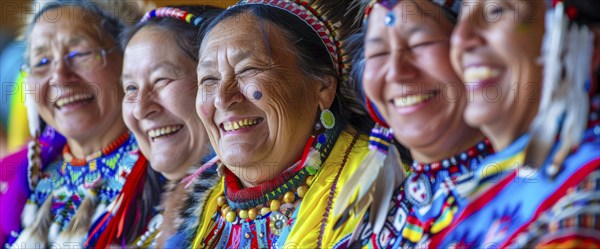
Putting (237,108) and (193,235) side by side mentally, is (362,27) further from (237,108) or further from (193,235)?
(193,235)

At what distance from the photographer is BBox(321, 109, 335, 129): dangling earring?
1743 millimetres

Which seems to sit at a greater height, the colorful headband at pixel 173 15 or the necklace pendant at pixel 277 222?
the colorful headband at pixel 173 15

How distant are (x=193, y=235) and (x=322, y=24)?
2.07 ft

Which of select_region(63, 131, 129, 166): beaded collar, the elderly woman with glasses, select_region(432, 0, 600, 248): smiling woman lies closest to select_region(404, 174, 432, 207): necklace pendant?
select_region(432, 0, 600, 248): smiling woman

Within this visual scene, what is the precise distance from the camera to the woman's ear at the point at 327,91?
1758 millimetres

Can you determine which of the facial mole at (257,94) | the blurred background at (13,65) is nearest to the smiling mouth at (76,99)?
the blurred background at (13,65)

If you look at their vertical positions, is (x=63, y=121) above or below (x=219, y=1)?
below

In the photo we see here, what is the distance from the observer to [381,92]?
1479mm

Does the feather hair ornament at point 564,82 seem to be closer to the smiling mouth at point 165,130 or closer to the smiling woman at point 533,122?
the smiling woman at point 533,122

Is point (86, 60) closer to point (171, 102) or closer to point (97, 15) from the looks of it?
point (97, 15)

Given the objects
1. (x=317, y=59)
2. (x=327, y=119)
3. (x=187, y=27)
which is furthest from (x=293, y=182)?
(x=187, y=27)

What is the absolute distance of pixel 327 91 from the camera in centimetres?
176

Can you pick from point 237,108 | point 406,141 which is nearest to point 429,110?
point 406,141

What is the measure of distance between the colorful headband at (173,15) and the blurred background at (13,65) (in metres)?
0.26
